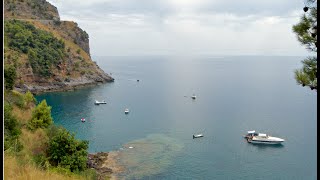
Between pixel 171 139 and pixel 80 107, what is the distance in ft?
85.7

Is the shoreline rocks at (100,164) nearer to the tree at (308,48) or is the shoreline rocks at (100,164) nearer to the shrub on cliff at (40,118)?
the shrub on cliff at (40,118)

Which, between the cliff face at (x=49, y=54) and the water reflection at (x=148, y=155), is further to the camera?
the cliff face at (x=49, y=54)

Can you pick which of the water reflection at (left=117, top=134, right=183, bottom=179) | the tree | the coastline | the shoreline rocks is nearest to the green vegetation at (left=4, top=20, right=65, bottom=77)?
the coastline

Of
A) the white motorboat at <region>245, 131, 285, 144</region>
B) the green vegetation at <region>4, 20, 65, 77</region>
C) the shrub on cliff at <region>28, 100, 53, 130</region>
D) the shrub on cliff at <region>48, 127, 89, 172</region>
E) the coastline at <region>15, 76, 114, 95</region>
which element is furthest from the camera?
the green vegetation at <region>4, 20, 65, 77</region>

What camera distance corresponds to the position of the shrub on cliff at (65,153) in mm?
25875

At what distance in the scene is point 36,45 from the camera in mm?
85875

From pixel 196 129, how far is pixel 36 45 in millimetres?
53059

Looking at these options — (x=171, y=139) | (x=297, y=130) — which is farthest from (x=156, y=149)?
(x=297, y=130)

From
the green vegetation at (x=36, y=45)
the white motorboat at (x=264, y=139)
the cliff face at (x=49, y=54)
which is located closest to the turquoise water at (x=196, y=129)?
the white motorboat at (x=264, y=139)

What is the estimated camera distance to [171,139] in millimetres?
46625

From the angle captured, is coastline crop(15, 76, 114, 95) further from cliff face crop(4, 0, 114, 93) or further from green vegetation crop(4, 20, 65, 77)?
green vegetation crop(4, 20, 65, 77)

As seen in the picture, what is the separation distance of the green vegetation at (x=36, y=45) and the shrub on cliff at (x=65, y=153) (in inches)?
2263

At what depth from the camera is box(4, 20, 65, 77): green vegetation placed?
265ft

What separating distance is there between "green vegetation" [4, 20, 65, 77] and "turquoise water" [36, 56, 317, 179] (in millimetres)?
9385
